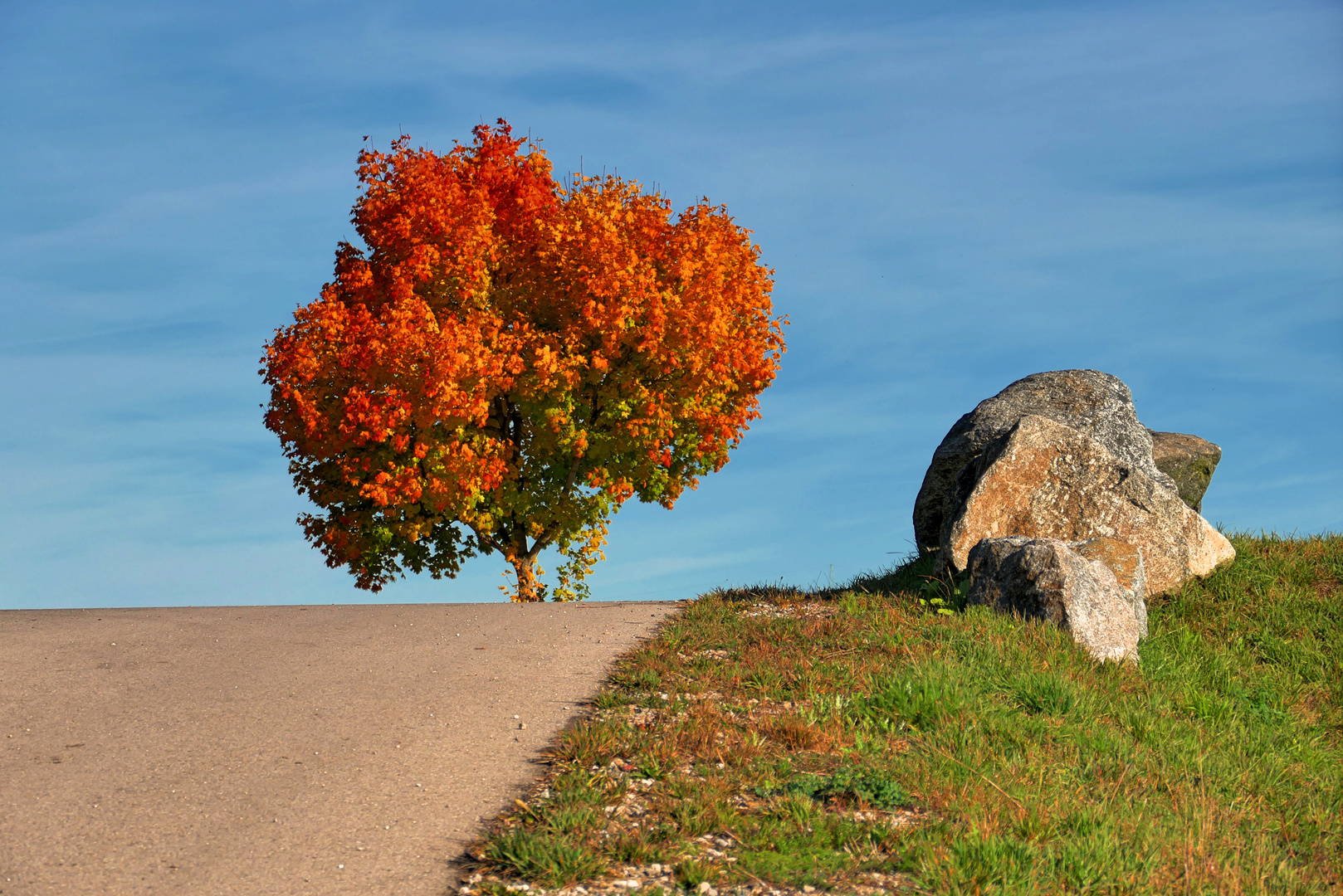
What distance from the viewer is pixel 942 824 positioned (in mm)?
6172

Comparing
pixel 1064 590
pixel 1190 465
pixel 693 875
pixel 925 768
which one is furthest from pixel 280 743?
pixel 1190 465

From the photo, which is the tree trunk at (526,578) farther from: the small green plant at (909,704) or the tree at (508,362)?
the small green plant at (909,704)

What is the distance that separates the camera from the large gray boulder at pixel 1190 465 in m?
15.5

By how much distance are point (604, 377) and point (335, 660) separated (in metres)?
10.7

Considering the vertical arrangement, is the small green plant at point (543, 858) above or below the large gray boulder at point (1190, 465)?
below

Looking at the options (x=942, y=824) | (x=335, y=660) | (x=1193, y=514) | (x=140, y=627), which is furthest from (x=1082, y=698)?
(x=140, y=627)

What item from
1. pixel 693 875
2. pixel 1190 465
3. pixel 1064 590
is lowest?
pixel 693 875

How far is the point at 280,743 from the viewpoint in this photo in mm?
7863

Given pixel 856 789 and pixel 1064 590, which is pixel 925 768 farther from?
pixel 1064 590

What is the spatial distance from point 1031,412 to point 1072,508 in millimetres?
1968

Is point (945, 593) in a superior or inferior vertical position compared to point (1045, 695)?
superior

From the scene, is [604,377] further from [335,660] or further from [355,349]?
[335,660]

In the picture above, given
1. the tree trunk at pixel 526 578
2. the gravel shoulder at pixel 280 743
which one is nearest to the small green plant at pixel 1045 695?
the gravel shoulder at pixel 280 743

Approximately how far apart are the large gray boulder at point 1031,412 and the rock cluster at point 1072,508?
0.8 inches
